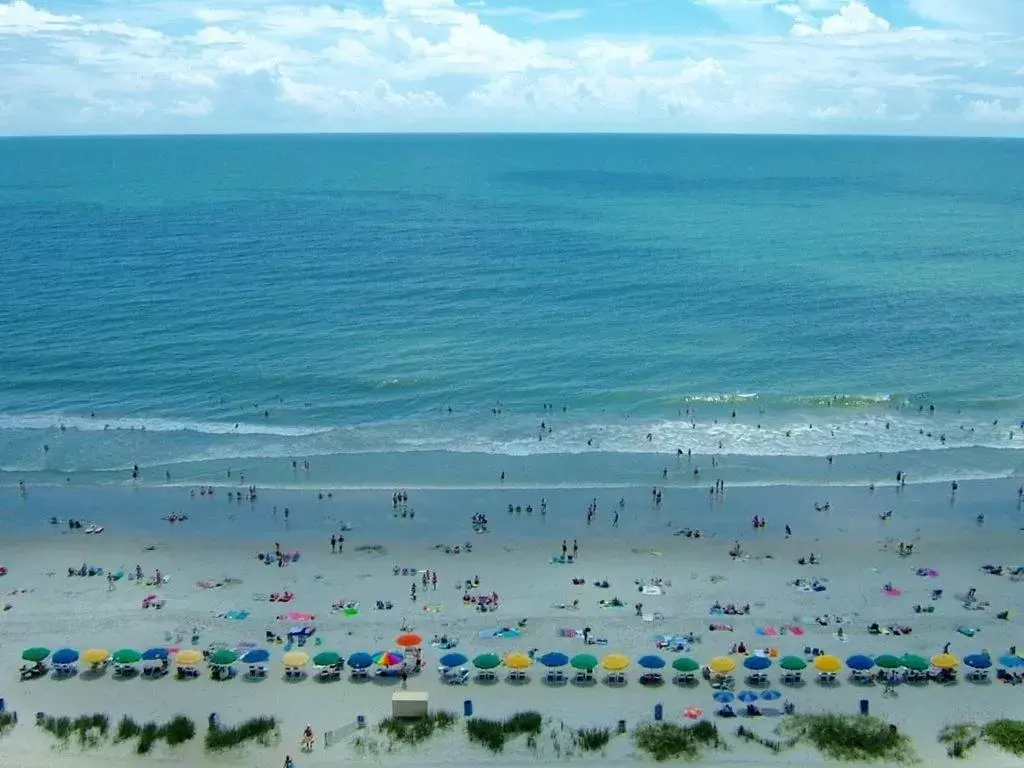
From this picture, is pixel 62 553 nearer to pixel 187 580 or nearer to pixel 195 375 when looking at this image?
pixel 187 580

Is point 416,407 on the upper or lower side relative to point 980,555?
upper

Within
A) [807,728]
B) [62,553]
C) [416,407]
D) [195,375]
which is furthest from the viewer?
[195,375]

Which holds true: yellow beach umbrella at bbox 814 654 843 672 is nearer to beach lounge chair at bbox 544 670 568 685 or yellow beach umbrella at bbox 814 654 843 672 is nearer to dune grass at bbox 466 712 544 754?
beach lounge chair at bbox 544 670 568 685

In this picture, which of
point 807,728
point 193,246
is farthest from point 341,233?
point 807,728

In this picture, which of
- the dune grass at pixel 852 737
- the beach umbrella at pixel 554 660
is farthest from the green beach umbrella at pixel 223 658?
the dune grass at pixel 852 737

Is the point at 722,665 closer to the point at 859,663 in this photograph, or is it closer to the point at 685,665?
the point at 685,665

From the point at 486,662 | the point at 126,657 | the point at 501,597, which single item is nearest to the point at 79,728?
the point at 126,657
